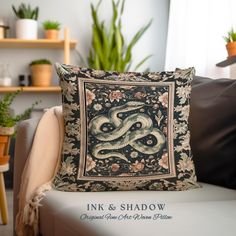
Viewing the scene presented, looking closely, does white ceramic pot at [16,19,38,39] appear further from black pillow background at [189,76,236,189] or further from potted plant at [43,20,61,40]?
black pillow background at [189,76,236,189]

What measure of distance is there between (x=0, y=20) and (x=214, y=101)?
2624mm

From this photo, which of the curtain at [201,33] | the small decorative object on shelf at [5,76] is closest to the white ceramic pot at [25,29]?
the small decorative object on shelf at [5,76]

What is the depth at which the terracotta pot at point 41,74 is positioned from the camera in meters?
3.53

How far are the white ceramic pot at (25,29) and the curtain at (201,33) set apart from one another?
3.74 ft

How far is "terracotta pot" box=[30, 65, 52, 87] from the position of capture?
3.53 metres

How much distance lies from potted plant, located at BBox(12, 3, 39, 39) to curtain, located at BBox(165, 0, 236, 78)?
1.13 meters

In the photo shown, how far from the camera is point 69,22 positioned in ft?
12.3

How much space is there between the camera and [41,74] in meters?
3.54

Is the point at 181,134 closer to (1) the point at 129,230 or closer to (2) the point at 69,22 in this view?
(1) the point at 129,230

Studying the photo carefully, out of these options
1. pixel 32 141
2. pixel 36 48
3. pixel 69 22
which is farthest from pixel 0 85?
pixel 32 141

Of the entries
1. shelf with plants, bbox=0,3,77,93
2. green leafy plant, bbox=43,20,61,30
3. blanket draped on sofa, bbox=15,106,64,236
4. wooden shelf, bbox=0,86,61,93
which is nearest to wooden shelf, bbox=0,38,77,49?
shelf with plants, bbox=0,3,77,93

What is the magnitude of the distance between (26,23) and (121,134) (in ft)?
8.00

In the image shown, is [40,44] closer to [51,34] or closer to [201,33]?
[51,34]

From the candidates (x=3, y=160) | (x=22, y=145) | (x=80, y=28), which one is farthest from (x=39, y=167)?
(x=80, y=28)
